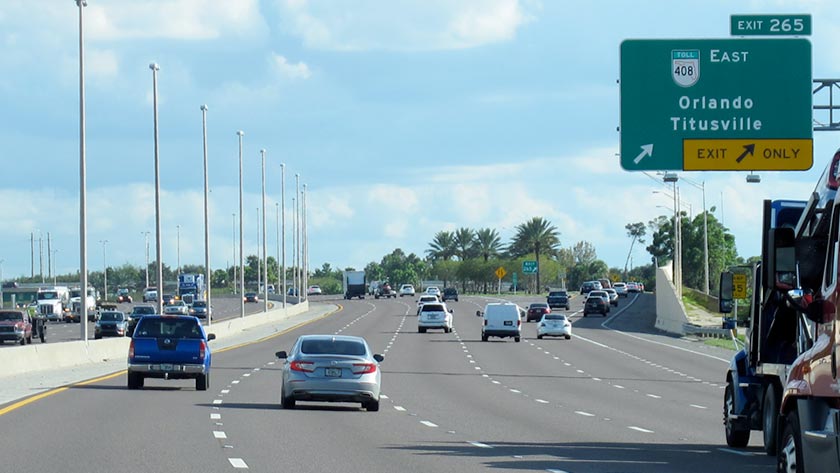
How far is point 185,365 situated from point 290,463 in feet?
48.8

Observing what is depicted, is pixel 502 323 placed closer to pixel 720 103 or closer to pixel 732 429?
pixel 720 103

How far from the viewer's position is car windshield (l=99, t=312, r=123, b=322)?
69.9 meters

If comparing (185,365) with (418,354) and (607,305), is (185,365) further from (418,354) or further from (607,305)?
(607,305)

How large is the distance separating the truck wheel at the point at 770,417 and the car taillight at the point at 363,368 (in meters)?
9.43

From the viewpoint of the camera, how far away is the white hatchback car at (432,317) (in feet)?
234

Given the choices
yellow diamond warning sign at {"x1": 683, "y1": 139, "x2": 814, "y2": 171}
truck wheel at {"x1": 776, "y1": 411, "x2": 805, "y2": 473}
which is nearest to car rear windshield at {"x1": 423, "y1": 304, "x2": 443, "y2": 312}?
yellow diamond warning sign at {"x1": 683, "y1": 139, "x2": 814, "y2": 171}

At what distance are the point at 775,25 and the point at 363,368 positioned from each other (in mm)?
12734

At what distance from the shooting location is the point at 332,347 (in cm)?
2569

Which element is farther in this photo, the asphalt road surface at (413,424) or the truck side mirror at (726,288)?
the truck side mirror at (726,288)

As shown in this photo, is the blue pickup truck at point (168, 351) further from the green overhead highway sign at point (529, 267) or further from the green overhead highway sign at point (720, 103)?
the green overhead highway sign at point (529, 267)

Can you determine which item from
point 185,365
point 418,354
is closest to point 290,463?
point 185,365

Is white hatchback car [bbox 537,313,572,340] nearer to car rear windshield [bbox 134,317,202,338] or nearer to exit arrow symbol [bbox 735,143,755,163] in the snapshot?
exit arrow symbol [bbox 735,143,755,163]

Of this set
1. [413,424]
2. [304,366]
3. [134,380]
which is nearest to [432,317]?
[134,380]

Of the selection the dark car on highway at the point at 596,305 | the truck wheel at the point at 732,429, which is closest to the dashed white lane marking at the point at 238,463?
the truck wheel at the point at 732,429
